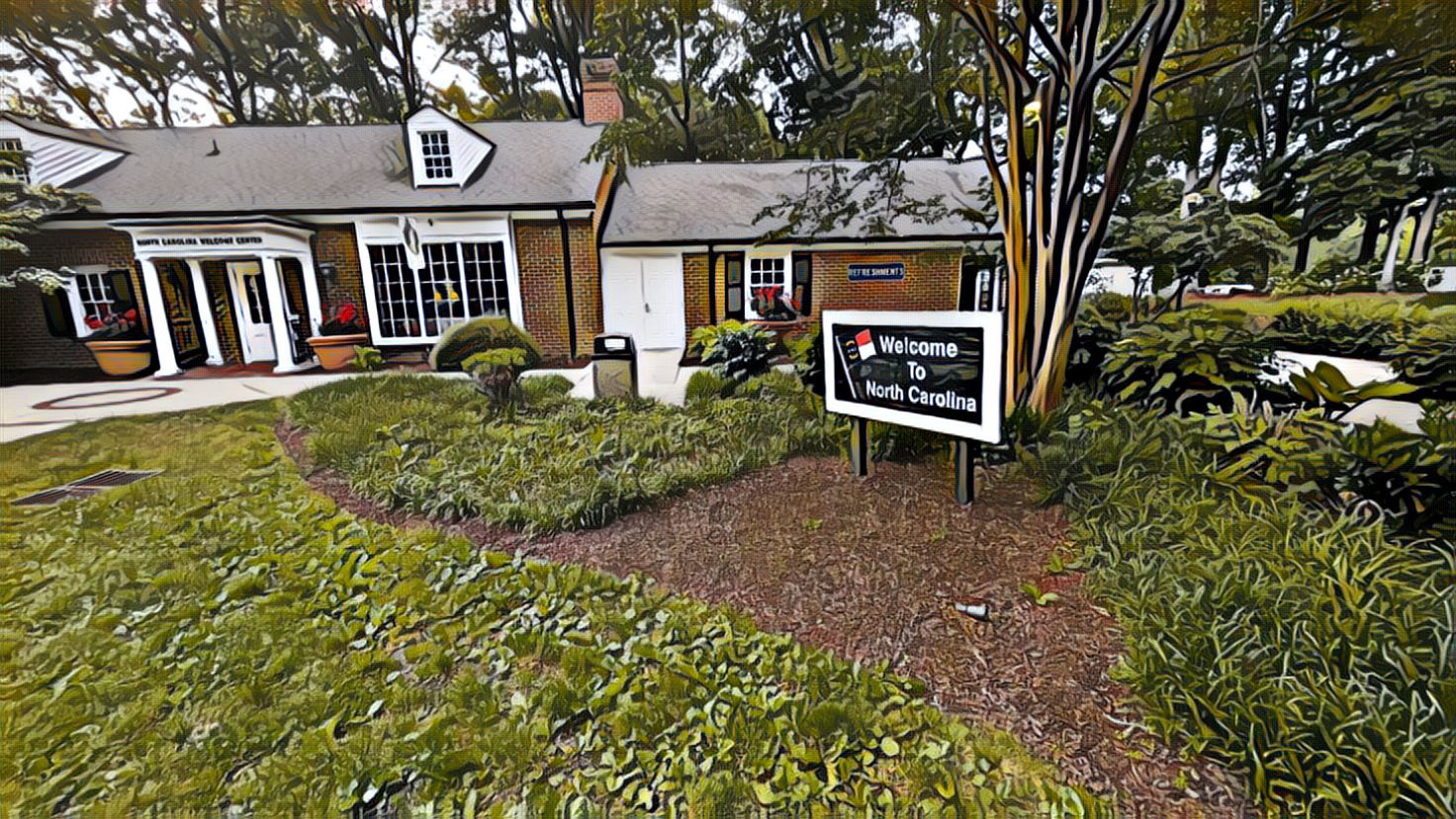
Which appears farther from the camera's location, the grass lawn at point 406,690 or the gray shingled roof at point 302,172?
the gray shingled roof at point 302,172

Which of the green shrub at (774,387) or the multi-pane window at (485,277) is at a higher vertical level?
the multi-pane window at (485,277)

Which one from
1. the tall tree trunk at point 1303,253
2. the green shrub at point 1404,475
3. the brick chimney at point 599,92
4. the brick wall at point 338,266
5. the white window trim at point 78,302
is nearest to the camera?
the green shrub at point 1404,475

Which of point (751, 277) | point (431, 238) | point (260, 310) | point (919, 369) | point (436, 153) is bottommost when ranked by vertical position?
point (919, 369)

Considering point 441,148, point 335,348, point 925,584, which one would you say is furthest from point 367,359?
point 925,584

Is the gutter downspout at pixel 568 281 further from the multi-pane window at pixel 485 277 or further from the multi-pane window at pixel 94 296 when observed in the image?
the multi-pane window at pixel 94 296

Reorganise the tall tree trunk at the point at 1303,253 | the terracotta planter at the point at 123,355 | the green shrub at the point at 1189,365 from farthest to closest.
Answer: the terracotta planter at the point at 123,355, the tall tree trunk at the point at 1303,253, the green shrub at the point at 1189,365

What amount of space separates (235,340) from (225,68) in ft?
8.30

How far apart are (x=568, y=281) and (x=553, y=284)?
139mm

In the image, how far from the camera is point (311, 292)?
4617 millimetres

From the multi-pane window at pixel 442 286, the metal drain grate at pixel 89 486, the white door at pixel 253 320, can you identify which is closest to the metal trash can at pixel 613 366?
the multi-pane window at pixel 442 286

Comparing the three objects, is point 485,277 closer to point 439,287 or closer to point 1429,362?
point 439,287

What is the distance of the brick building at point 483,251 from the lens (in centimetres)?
435

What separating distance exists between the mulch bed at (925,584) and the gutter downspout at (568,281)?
6.45 ft

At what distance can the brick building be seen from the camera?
4348 mm
